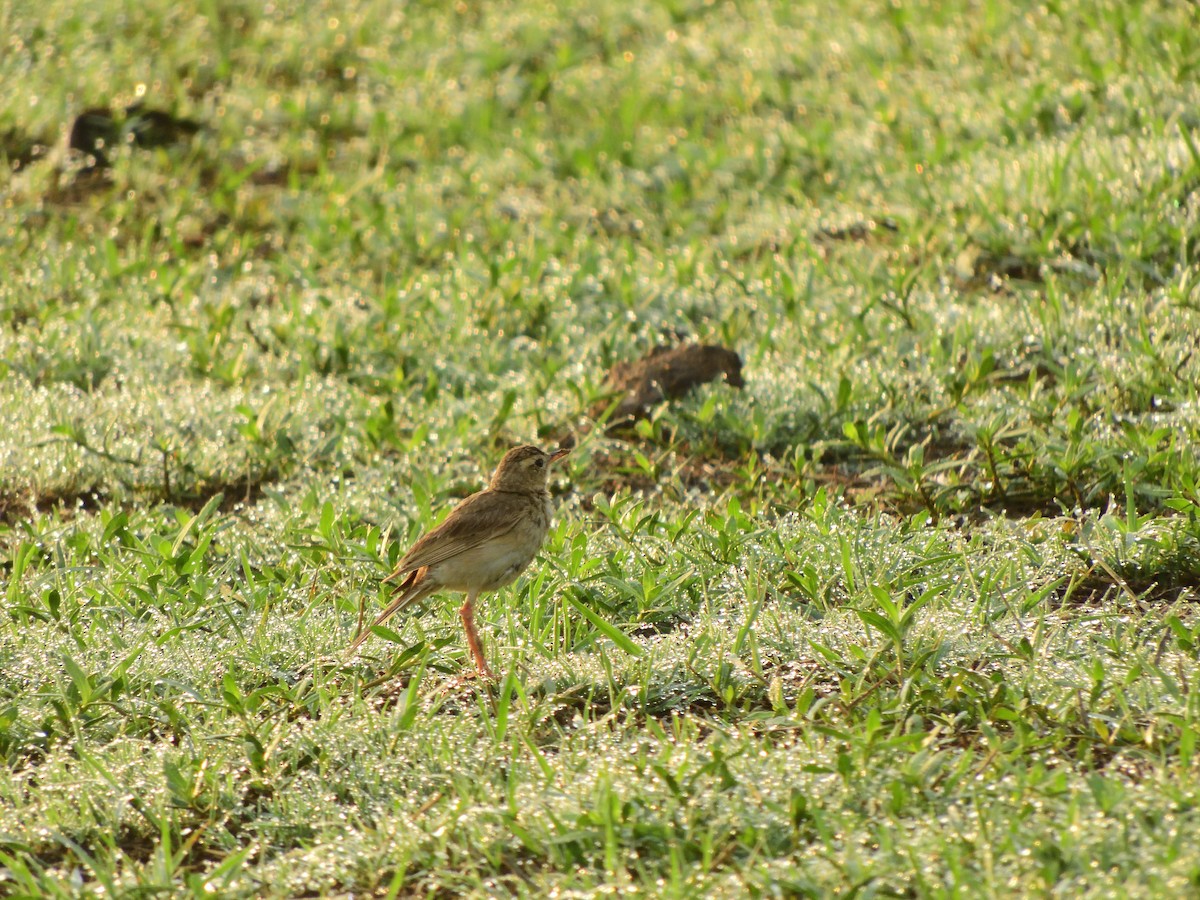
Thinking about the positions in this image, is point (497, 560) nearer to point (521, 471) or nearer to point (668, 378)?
point (521, 471)

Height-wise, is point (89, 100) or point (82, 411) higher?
point (89, 100)

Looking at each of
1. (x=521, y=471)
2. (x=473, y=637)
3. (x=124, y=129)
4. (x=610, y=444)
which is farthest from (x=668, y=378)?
(x=124, y=129)

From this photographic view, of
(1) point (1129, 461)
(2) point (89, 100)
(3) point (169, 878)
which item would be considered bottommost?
(1) point (1129, 461)

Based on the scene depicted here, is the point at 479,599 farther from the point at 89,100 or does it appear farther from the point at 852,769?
the point at 89,100

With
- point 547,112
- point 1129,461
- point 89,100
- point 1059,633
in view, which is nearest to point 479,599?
point 1059,633

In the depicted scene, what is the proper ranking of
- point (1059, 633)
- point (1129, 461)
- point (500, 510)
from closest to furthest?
point (1059, 633), point (500, 510), point (1129, 461)

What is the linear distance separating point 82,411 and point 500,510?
2.88m

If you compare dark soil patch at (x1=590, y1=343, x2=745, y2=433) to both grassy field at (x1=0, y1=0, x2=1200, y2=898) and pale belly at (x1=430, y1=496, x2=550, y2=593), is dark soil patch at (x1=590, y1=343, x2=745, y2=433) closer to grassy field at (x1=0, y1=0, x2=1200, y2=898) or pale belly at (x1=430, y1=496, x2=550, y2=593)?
grassy field at (x1=0, y1=0, x2=1200, y2=898)

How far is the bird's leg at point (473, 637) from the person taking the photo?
4.57 meters

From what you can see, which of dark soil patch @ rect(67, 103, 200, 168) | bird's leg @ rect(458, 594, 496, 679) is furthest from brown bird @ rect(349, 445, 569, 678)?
dark soil patch @ rect(67, 103, 200, 168)

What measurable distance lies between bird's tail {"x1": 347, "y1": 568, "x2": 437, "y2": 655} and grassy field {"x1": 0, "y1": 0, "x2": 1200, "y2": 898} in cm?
13

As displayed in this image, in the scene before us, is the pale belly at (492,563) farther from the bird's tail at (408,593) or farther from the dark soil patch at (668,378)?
the dark soil patch at (668,378)

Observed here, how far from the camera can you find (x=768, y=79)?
10641 millimetres

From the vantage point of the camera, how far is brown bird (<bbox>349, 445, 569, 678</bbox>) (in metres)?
4.73
